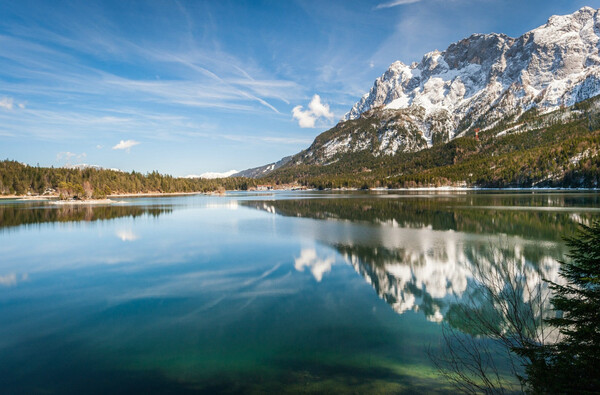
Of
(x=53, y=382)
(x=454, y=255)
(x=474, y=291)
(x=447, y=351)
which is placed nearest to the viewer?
(x=53, y=382)

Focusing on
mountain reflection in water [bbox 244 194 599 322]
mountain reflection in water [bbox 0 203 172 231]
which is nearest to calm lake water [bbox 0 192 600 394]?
mountain reflection in water [bbox 244 194 599 322]

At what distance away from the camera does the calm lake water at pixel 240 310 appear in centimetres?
902

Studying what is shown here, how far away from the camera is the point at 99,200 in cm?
10781

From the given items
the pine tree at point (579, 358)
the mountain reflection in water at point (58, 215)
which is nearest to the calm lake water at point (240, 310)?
the pine tree at point (579, 358)

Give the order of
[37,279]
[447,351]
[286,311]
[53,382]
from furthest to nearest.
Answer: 1. [37,279]
2. [286,311]
3. [447,351]
4. [53,382]

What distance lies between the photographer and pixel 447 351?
33.9 ft

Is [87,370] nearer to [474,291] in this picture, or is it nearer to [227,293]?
[227,293]

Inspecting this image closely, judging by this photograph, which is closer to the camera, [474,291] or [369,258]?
[474,291]

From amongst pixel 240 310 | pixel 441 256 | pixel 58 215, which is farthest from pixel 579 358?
pixel 58 215

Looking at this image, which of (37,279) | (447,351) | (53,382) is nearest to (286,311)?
(447,351)

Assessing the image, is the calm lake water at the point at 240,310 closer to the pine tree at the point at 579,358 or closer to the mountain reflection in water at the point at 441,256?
the mountain reflection in water at the point at 441,256

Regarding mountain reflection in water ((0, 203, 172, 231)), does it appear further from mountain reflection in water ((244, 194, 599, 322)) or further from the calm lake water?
mountain reflection in water ((244, 194, 599, 322))

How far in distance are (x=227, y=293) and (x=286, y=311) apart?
385 centimetres

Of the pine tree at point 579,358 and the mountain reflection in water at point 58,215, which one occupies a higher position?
the pine tree at point 579,358
